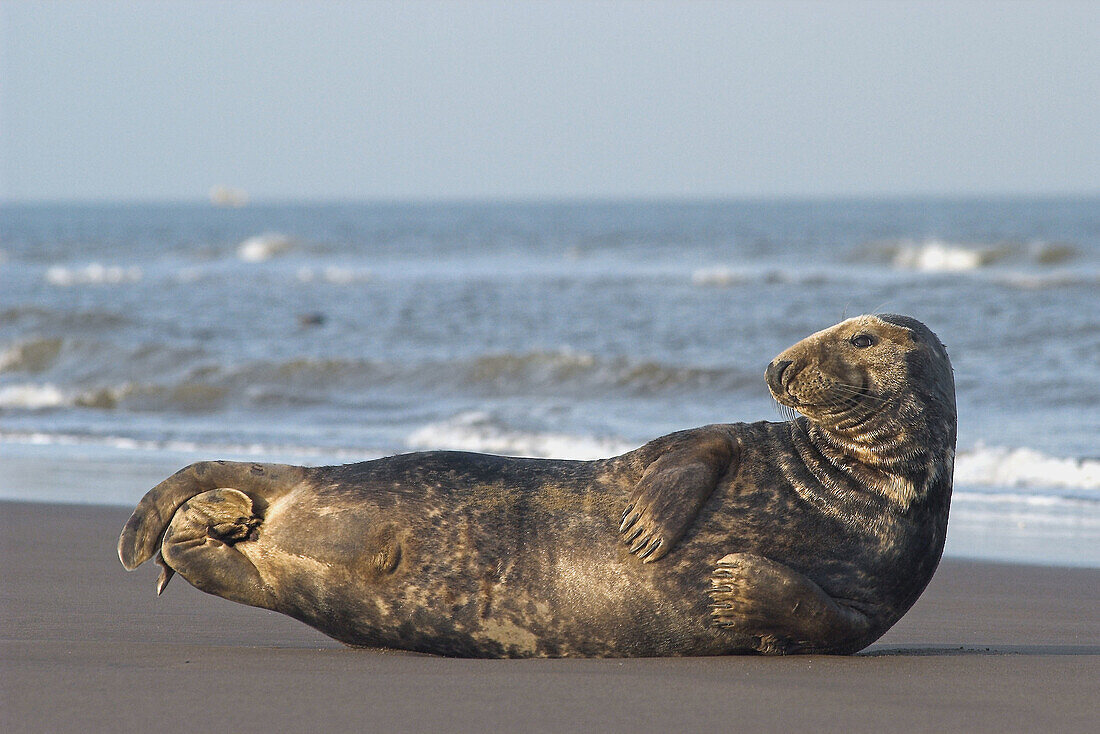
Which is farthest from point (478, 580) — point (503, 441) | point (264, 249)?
point (264, 249)

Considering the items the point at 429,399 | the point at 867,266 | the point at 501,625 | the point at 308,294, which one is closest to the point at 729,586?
the point at 501,625

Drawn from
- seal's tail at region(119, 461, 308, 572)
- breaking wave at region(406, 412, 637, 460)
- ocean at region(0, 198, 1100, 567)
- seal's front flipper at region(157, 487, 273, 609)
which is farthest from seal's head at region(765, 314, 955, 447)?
breaking wave at region(406, 412, 637, 460)

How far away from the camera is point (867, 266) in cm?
3166


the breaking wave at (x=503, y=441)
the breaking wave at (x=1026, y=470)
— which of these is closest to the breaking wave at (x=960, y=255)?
the breaking wave at (x=503, y=441)

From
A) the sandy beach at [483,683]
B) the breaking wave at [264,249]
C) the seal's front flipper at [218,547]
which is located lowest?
the sandy beach at [483,683]

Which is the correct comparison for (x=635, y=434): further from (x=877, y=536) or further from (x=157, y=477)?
(x=877, y=536)

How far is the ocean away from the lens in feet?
30.2

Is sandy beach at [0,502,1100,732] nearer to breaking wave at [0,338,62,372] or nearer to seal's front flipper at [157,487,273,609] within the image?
seal's front flipper at [157,487,273,609]

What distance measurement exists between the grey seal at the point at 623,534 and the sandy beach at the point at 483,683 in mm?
121

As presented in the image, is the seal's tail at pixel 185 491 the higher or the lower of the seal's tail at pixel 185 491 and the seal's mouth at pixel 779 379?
the lower

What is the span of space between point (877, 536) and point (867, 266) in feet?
93.5

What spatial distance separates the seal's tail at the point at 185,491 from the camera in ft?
13.7

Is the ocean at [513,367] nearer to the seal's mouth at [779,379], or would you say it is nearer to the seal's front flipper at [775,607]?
the seal's mouth at [779,379]

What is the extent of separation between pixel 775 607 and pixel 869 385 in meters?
0.78
